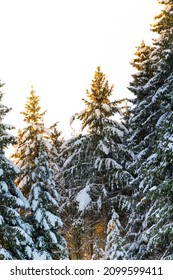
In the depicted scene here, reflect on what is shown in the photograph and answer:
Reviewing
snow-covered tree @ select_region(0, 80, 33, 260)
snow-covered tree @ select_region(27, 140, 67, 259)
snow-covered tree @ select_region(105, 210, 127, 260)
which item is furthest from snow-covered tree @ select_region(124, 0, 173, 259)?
snow-covered tree @ select_region(0, 80, 33, 260)

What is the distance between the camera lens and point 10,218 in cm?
1989

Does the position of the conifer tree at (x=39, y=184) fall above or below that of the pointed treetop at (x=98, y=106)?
below

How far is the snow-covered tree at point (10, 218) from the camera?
1912cm

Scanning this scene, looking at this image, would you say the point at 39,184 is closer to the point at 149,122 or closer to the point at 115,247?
the point at 115,247

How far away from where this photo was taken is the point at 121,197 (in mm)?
27484

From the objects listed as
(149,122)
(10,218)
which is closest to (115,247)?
(10,218)

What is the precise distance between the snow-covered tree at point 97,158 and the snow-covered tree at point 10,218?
24.6 ft

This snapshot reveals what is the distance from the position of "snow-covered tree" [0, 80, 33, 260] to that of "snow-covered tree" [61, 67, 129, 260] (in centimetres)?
750

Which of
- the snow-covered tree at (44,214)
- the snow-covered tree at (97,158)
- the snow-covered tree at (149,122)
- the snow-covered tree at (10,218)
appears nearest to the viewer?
the snow-covered tree at (10,218)

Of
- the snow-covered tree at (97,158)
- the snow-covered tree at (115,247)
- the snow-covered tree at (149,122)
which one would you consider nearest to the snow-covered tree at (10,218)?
the snow-covered tree at (115,247)

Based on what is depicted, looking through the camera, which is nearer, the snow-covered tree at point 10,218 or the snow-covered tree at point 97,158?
the snow-covered tree at point 10,218

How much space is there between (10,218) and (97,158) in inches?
386

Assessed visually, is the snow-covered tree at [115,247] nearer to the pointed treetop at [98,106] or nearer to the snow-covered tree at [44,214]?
the snow-covered tree at [44,214]
